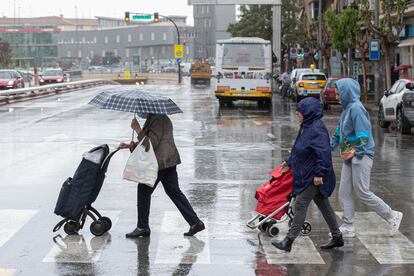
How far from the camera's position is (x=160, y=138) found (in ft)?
30.9

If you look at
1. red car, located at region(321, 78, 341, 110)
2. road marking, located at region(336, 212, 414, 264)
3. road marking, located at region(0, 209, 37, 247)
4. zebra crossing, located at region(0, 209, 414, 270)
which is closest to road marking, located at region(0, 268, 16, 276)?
zebra crossing, located at region(0, 209, 414, 270)

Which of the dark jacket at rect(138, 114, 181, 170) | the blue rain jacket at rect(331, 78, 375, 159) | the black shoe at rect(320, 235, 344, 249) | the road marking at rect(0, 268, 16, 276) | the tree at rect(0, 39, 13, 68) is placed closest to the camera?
the road marking at rect(0, 268, 16, 276)

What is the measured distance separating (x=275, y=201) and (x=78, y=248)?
7.24 ft

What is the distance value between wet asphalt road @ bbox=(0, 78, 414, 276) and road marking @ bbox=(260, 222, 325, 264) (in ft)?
0.03

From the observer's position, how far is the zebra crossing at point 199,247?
8.39 m

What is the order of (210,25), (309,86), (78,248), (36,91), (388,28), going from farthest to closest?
1. (210,25)
2. (36,91)
3. (309,86)
4. (388,28)
5. (78,248)

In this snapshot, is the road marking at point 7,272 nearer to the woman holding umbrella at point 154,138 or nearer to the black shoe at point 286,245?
the woman holding umbrella at point 154,138

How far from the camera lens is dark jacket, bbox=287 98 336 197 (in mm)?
8578

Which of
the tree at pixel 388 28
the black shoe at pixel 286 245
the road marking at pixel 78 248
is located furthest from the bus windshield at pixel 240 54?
the black shoe at pixel 286 245

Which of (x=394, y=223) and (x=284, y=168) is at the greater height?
(x=284, y=168)

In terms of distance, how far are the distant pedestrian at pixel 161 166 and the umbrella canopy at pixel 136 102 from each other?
207mm

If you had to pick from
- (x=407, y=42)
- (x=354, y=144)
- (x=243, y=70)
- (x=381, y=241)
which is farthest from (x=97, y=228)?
(x=407, y=42)

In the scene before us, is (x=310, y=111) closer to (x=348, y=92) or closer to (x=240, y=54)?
(x=348, y=92)

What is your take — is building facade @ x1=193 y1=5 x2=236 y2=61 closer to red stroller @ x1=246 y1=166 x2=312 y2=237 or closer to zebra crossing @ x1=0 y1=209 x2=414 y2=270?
zebra crossing @ x1=0 y1=209 x2=414 y2=270
